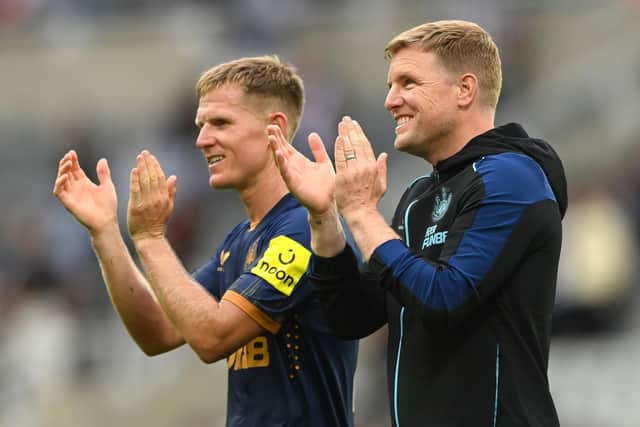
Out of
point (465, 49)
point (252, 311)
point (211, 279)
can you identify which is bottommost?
point (252, 311)

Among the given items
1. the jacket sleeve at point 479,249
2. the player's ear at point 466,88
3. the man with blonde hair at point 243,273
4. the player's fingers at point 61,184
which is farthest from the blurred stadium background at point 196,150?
the jacket sleeve at point 479,249

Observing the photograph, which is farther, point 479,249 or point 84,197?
point 84,197

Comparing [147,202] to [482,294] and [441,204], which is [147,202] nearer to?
[441,204]

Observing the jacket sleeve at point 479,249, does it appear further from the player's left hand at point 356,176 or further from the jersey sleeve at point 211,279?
the jersey sleeve at point 211,279

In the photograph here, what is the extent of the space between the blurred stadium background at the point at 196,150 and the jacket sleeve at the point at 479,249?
6757 millimetres

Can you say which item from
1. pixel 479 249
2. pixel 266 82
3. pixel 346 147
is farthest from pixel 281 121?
pixel 479 249

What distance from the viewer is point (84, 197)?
6859 millimetres

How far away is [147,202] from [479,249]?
5.93 feet

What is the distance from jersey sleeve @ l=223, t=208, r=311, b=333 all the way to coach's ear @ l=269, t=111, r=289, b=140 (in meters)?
0.56

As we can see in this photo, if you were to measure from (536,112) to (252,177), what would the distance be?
28.4 feet

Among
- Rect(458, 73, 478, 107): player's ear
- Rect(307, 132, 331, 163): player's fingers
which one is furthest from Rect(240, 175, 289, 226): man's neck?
Rect(458, 73, 478, 107): player's ear

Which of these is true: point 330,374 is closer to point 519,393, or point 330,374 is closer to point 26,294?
point 519,393

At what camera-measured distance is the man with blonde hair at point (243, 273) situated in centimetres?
628

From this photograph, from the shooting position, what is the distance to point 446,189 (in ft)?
18.7
